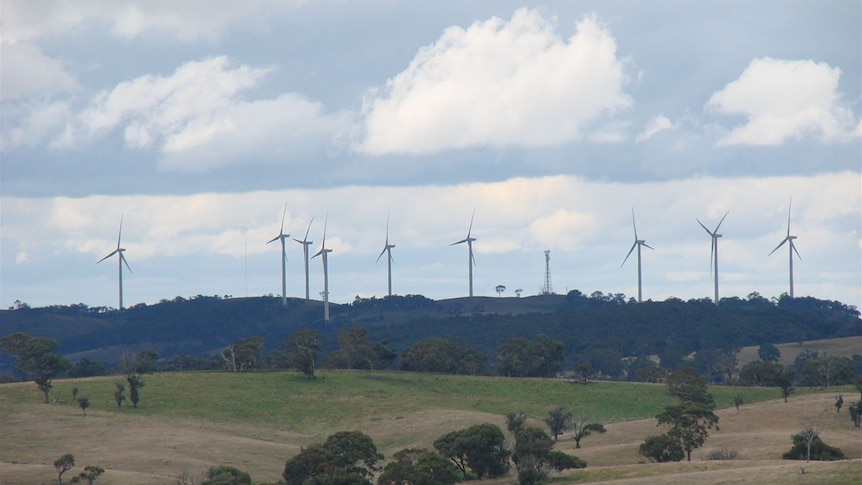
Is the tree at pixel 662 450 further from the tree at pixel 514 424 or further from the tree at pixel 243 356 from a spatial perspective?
the tree at pixel 243 356

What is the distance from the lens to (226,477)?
93.5m

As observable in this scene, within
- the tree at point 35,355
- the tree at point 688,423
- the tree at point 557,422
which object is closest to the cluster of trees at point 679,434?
the tree at point 688,423

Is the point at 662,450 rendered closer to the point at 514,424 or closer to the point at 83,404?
the point at 514,424

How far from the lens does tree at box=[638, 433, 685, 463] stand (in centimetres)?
10188

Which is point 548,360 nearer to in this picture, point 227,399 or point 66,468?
point 227,399

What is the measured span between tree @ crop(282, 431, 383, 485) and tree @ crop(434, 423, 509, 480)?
21.6 feet

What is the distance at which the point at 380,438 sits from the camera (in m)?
129

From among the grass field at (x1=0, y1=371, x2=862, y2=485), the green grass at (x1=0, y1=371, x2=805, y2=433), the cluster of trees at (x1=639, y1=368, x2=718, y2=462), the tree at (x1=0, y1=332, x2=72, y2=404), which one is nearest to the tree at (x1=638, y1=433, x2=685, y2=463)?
the cluster of trees at (x1=639, y1=368, x2=718, y2=462)

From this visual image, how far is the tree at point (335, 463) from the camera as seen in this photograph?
305 ft

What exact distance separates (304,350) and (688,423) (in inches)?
3078

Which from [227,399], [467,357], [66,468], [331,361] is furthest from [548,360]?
[66,468]

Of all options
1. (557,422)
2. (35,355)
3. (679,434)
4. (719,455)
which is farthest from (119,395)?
(719,455)

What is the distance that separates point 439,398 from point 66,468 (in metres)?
64.9

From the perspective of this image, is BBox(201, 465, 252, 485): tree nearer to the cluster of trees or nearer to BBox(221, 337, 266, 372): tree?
the cluster of trees
